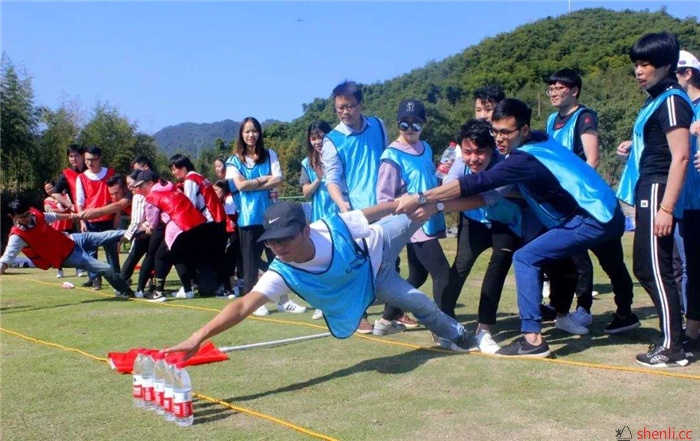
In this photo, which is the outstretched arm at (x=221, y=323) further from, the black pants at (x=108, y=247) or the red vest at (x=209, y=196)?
the black pants at (x=108, y=247)

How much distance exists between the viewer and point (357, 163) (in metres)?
6.61

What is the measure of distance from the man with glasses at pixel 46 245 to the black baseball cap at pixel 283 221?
217 inches

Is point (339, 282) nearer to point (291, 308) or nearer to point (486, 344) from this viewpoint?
point (486, 344)

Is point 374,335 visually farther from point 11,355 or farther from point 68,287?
point 68,287

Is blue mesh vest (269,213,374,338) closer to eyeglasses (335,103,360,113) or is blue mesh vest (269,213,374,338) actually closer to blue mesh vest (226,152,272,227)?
eyeglasses (335,103,360,113)

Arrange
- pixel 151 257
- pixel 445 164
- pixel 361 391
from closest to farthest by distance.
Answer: pixel 361 391 < pixel 445 164 < pixel 151 257

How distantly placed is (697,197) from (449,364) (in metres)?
2.02

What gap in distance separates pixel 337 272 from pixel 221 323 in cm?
81

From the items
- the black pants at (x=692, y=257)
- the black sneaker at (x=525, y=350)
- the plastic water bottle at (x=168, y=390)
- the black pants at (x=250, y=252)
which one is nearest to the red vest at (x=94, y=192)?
the black pants at (x=250, y=252)

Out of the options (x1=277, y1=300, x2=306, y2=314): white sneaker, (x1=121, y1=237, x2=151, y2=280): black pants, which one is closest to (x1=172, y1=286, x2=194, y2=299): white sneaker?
(x1=121, y1=237, x2=151, y2=280): black pants

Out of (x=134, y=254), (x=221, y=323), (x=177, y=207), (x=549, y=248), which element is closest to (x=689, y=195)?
(x=549, y=248)

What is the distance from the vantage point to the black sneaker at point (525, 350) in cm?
509

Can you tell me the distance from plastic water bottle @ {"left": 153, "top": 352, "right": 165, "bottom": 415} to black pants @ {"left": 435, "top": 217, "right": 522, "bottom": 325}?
2.51 meters

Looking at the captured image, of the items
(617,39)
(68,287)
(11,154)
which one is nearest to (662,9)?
(617,39)
